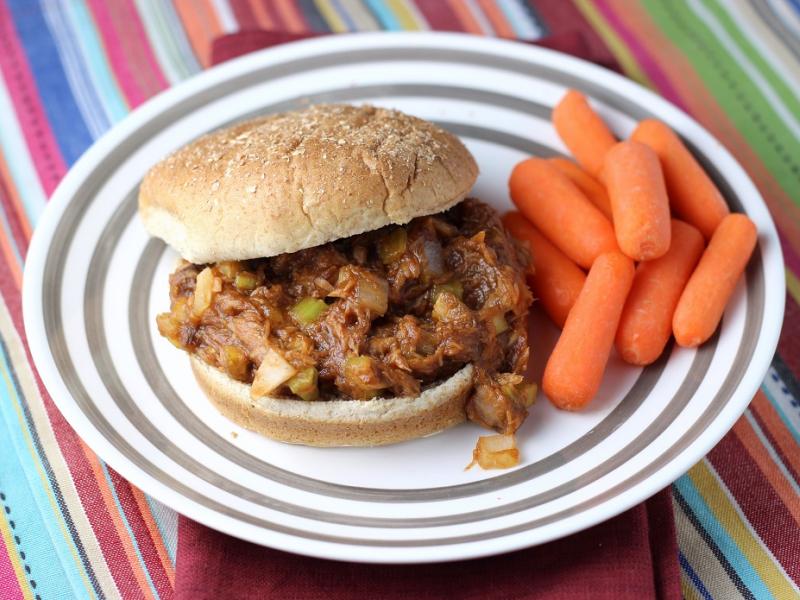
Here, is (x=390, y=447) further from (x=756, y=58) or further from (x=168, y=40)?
(x=756, y=58)

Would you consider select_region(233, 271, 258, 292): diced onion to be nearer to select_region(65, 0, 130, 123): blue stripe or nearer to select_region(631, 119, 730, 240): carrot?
select_region(631, 119, 730, 240): carrot

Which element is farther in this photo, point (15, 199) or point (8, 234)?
point (15, 199)

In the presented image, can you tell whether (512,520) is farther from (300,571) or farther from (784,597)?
(784,597)

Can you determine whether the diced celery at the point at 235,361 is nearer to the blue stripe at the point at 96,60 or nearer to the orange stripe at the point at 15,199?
the orange stripe at the point at 15,199

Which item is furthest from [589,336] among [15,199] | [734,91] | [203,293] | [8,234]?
[15,199]

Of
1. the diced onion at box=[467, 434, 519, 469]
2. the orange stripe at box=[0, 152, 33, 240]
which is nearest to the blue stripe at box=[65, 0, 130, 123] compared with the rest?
the orange stripe at box=[0, 152, 33, 240]

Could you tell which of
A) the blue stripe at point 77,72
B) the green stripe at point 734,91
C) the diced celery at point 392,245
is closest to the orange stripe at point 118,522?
the diced celery at point 392,245
